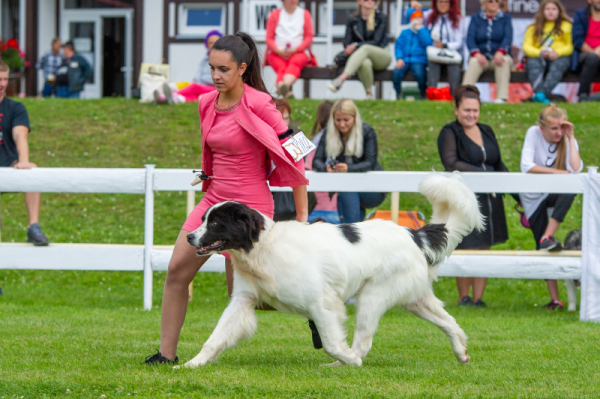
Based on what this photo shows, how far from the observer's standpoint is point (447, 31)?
46.3 ft

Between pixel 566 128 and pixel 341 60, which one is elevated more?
pixel 341 60

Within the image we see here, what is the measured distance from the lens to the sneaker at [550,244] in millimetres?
8352

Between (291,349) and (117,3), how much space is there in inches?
801

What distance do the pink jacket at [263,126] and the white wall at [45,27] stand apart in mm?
19571

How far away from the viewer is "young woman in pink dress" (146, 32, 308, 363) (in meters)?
4.95

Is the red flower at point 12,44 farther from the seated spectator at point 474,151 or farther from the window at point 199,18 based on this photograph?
the seated spectator at point 474,151

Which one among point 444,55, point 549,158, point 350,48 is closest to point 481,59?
point 444,55

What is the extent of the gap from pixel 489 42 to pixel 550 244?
20.8ft

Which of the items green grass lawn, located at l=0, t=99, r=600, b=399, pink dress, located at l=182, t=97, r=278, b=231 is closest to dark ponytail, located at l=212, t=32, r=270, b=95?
pink dress, located at l=182, t=97, r=278, b=231

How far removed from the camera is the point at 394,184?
8180 mm

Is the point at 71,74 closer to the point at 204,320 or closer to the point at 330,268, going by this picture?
the point at 204,320

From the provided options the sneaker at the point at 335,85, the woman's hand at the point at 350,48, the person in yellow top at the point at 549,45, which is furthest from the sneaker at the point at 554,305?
the woman's hand at the point at 350,48

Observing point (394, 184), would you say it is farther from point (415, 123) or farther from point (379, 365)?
point (415, 123)

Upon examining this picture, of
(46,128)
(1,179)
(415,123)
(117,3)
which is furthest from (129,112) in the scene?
(117,3)
